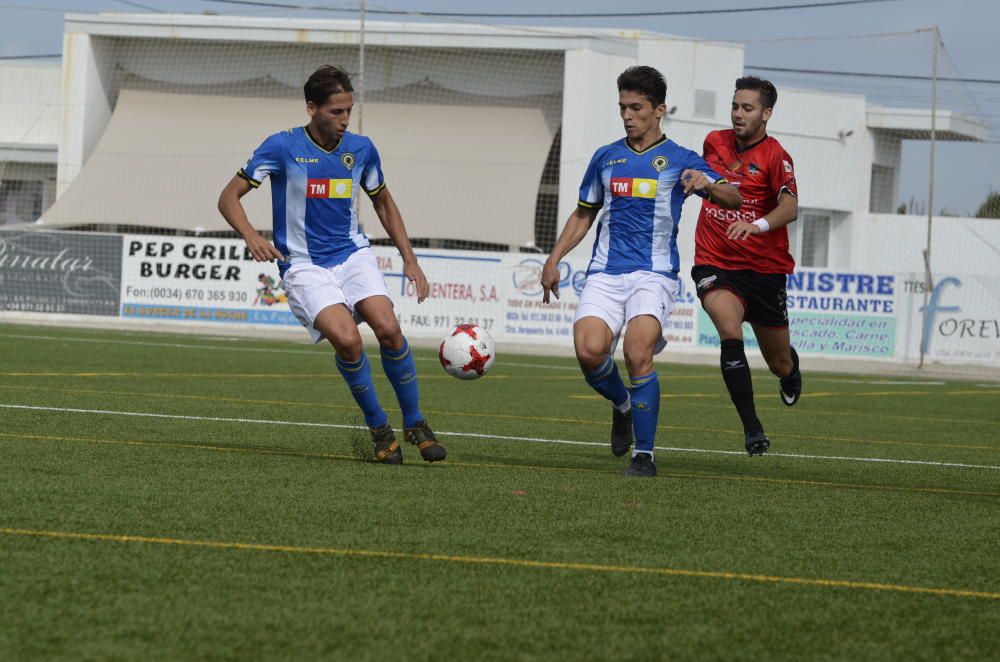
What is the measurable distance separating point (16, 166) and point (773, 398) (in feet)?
107

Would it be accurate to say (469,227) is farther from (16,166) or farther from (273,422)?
(273,422)

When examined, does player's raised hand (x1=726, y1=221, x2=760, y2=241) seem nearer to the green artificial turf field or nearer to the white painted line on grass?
A: the green artificial turf field

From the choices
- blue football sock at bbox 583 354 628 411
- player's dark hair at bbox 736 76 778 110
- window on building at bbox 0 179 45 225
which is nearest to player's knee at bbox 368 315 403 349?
blue football sock at bbox 583 354 628 411

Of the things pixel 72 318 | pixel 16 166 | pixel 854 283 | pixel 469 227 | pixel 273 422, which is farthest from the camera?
pixel 16 166

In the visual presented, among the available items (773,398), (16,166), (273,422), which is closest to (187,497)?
(273,422)

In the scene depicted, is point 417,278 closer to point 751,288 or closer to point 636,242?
point 636,242

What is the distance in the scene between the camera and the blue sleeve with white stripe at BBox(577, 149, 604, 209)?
8117 mm

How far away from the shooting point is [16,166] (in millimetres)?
43094

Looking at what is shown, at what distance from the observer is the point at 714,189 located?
768cm

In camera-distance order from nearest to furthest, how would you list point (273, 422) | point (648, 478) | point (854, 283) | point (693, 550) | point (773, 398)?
point (693, 550) → point (648, 478) → point (273, 422) → point (773, 398) → point (854, 283)

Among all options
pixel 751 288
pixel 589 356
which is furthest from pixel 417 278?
pixel 751 288

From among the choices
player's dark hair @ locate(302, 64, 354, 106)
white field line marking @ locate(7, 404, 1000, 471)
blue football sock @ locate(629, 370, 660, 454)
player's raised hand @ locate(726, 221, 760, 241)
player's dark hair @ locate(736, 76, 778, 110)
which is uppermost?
player's dark hair @ locate(736, 76, 778, 110)

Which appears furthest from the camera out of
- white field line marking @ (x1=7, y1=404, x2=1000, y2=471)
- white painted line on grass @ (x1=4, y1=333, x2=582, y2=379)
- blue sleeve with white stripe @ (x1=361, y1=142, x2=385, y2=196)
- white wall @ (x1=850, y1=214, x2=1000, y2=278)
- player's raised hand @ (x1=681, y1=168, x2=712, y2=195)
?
white wall @ (x1=850, y1=214, x2=1000, y2=278)

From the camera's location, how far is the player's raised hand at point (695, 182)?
24.8ft
